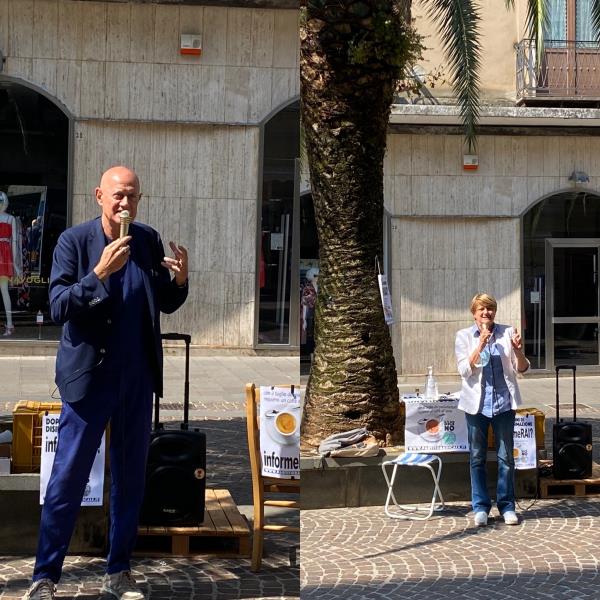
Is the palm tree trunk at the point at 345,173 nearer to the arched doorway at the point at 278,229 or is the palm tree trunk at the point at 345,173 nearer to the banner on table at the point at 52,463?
the arched doorway at the point at 278,229

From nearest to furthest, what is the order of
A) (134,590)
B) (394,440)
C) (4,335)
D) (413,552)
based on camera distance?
(4,335)
(134,590)
(413,552)
(394,440)

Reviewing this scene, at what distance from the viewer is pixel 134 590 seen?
2.03m

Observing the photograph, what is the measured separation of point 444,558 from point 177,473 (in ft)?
3.91

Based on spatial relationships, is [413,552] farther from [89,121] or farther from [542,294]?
[542,294]

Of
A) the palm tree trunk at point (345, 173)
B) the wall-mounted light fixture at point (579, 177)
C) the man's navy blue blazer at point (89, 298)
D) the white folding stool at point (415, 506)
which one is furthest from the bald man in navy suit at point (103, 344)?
the wall-mounted light fixture at point (579, 177)

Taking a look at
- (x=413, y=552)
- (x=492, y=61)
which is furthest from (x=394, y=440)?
(x=492, y=61)

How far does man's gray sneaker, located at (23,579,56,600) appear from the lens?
1902 millimetres

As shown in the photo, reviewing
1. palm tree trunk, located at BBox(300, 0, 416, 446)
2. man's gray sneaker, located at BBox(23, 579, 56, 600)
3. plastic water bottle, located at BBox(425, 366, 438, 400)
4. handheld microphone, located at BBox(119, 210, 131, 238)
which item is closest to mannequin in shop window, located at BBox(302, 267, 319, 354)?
palm tree trunk, located at BBox(300, 0, 416, 446)

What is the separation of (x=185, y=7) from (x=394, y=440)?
295 cm

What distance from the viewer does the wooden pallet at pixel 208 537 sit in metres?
2.12

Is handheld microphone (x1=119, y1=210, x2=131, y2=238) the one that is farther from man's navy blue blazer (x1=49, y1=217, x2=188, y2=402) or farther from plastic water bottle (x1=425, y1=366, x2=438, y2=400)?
plastic water bottle (x1=425, y1=366, x2=438, y2=400)

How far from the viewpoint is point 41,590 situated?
1.91 meters

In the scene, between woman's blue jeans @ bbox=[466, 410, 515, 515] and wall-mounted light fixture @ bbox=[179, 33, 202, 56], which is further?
woman's blue jeans @ bbox=[466, 410, 515, 515]

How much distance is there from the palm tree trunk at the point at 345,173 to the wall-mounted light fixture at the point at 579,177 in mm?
6921
